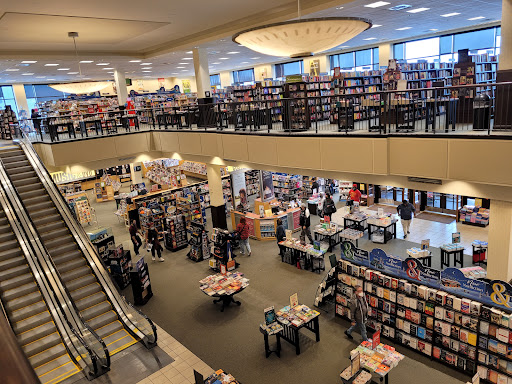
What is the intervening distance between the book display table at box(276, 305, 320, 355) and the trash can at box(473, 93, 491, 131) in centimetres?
510

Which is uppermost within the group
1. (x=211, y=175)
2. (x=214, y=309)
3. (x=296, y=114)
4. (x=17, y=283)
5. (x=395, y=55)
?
(x=395, y=55)

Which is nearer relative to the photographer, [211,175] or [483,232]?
[483,232]

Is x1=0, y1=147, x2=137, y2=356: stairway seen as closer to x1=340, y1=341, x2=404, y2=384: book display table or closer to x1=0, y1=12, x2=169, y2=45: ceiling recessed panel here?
x1=0, y1=12, x2=169, y2=45: ceiling recessed panel

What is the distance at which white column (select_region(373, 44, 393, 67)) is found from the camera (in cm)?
1919

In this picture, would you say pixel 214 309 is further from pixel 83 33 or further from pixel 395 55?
pixel 395 55

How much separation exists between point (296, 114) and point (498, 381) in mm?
9153

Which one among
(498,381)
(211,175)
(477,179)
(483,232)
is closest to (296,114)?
(211,175)

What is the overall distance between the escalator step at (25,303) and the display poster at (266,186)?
35.3ft

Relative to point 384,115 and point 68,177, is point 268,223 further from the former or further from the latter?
point 68,177

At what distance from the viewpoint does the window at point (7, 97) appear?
27364mm

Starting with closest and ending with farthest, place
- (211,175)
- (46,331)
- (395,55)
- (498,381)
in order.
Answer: (498,381) < (46,331) < (211,175) < (395,55)

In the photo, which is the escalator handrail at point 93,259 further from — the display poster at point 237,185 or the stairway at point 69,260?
the display poster at point 237,185

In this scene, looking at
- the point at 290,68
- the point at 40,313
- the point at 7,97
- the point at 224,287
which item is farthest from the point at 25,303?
the point at 7,97

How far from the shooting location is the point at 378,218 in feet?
44.5
